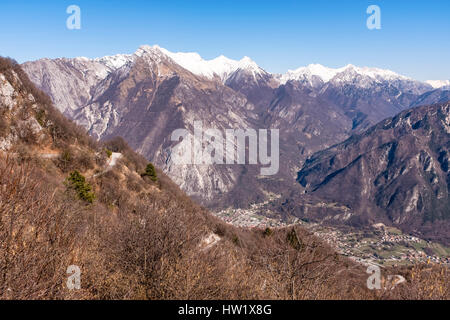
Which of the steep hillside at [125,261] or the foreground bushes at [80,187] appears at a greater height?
the foreground bushes at [80,187]

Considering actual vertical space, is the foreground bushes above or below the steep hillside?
above

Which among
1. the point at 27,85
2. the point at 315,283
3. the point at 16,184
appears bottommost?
the point at 315,283

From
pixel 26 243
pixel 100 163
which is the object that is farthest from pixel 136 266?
pixel 100 163

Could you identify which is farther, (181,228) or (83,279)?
(181,228)

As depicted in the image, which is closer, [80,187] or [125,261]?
[125,261]

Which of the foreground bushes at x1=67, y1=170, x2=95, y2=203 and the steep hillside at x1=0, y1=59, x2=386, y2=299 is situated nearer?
the steep hillside at x1=0, y1=59, x2=386, y2=299

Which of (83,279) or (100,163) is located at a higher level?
(100,163)

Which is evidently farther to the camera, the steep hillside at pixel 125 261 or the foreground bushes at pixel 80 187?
the foreground bushes at pixel 80 187

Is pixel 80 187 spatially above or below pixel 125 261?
above
